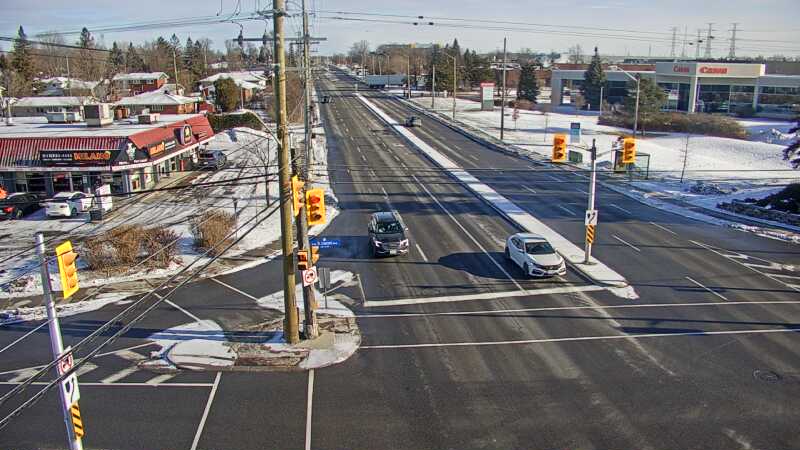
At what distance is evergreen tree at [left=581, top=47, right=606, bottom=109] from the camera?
99062 mm

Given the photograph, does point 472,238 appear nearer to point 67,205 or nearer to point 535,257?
point 535,257

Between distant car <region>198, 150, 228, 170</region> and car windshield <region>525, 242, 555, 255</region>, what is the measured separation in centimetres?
3426

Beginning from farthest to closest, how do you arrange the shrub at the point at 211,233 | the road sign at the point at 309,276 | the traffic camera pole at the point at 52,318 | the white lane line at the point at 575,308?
1. the shrub at the point at 211,233
2. the white lane line at the point at 575,308
3. the road sign at the point at 309,276
4. the traffic camera pole at the point at 52,318

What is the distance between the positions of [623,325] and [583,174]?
31362mm

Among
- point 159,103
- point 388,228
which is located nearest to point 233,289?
point 388,228

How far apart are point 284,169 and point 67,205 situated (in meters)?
24.7

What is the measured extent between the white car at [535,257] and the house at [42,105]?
2870 inches

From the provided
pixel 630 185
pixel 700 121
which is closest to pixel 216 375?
pixel 630 185

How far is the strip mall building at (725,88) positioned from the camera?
89438 millimetres

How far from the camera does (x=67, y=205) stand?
37.2 meters

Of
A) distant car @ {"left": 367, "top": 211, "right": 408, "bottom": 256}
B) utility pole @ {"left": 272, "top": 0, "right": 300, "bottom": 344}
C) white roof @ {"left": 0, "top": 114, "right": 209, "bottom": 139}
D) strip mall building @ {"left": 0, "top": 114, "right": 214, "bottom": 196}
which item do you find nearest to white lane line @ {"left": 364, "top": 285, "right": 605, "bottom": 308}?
utility pole @ {"left": 272, "top": 0, "right": 300, "bottom": 344}

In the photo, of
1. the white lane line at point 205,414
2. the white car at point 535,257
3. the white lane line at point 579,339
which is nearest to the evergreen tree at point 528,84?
the white car at point 535,257

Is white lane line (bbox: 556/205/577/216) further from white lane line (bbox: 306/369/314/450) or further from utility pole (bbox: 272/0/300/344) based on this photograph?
white lane line (bbox: 306/369/314/450)

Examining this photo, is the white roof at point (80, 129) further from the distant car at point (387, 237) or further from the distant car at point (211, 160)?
the distant car at point (387, 237)
